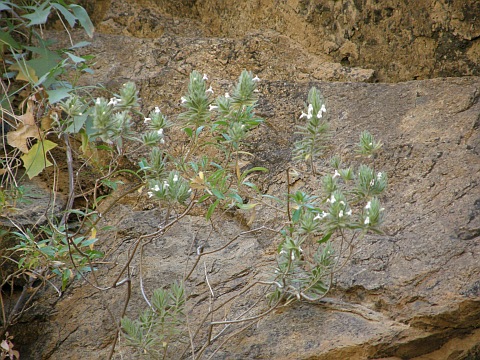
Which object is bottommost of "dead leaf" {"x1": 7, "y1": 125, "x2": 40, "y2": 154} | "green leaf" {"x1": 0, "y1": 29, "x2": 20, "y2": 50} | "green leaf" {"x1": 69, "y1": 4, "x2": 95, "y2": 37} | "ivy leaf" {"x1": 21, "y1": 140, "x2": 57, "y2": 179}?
"ivy leaf" {"x1": 21, "y1": 140, "x2": 57, "y2": 179}

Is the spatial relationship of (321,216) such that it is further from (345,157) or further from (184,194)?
(345,157)

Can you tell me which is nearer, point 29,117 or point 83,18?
point 29,117

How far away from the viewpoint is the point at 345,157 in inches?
129

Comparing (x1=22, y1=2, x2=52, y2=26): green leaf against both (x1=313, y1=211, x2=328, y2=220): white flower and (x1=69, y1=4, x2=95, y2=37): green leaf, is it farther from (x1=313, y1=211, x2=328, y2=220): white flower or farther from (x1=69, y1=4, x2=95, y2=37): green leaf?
(x1=313, y1=211, x2=328, y2=220): white flower

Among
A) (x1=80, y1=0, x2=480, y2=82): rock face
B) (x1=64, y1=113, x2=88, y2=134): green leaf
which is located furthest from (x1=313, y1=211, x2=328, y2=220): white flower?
(x1=80, y1=0, x2=480, y2=82): rock face

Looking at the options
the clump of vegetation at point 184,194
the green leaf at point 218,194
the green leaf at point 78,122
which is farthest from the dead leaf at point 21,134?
the green leaf at point 218,194

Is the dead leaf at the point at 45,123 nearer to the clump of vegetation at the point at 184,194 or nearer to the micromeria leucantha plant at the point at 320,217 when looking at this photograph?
the clump of vegetation at the point at 184,194

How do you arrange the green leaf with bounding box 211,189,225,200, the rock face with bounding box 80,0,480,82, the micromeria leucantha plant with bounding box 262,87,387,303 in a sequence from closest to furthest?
the micromeria leucantha plant with bounding box 262,87,387,303 < the green leaf with bounding box 211,189,225,200 < the rock face with bounding box 80,0,480,82

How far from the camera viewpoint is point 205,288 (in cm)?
309

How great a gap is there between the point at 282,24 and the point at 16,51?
144 cm

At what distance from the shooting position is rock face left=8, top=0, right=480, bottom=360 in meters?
2.79

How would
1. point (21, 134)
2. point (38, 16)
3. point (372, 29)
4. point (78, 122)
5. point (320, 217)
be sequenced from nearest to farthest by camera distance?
point (320, 217) < point (78, 122) < point (21, 134) < point (38, 16) < point (372, 29)

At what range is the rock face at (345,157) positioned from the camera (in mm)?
2787

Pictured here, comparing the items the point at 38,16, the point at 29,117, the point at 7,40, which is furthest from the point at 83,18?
the point at 29,117
